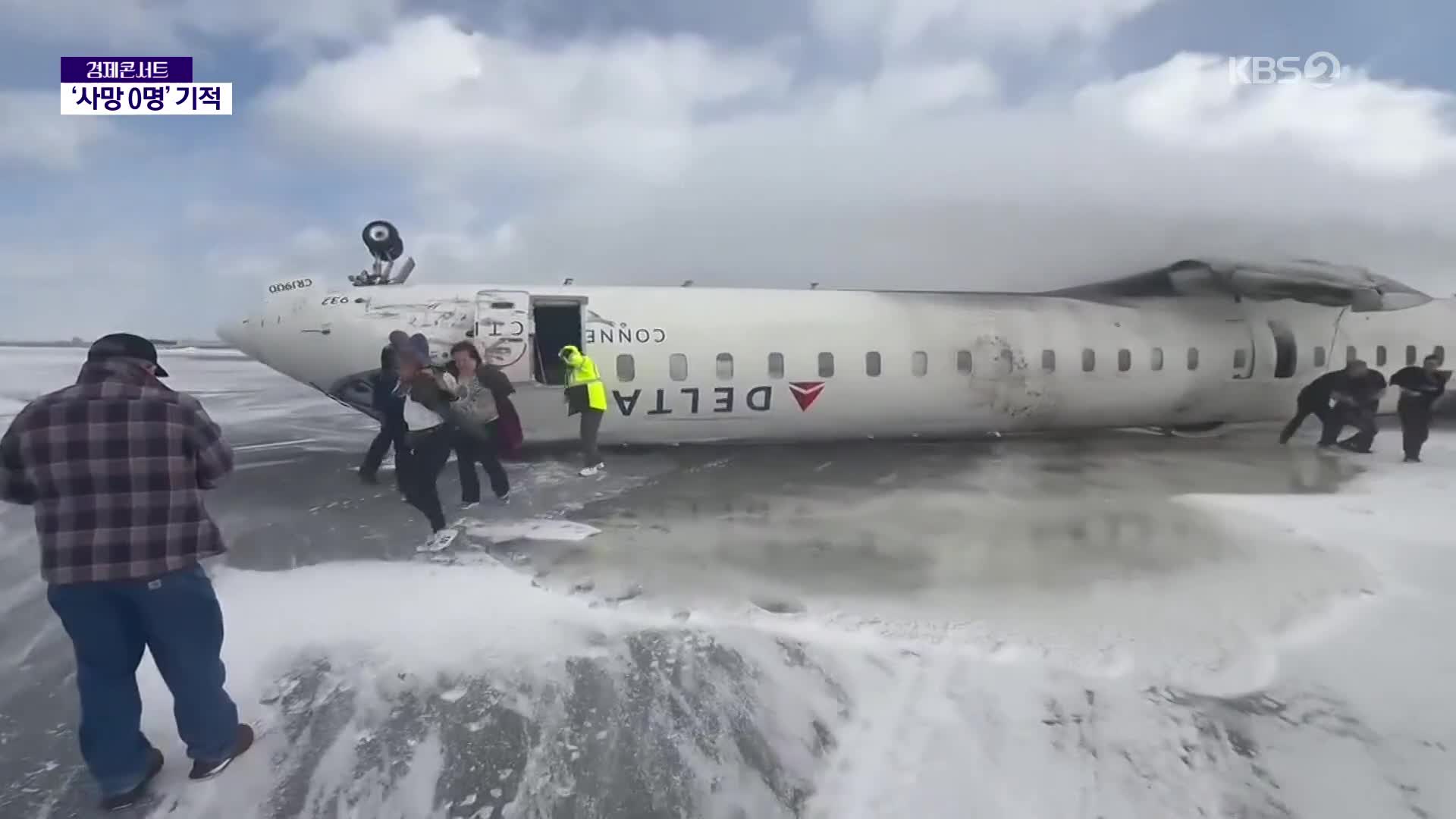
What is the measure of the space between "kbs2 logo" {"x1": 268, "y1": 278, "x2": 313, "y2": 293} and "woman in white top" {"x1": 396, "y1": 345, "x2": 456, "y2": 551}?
141 inches

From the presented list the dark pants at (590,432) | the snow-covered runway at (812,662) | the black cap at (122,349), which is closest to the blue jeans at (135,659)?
the snow-covered runway at (812,662)

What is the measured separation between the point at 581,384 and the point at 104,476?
A: 217 inches

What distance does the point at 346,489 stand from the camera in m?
7.29

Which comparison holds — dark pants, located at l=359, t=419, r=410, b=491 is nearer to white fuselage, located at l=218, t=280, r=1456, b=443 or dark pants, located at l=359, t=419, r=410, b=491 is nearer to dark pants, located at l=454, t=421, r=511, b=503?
dark pants, located at l=454, t=421, r=511, b=503

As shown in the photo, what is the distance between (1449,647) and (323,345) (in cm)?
951

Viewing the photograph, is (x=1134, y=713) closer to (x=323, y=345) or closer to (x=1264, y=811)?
(x=1264, y=811)

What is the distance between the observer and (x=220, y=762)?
116 inches

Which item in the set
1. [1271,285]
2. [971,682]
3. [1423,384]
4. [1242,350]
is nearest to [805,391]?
[971,682]

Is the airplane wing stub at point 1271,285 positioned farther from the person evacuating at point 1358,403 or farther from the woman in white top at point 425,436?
the woman in white top at point 425,436

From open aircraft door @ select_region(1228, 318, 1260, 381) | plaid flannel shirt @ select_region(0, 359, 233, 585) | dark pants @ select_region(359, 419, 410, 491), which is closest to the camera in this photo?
plaid flannel shirt @ select_region(0, 359, 233, 585)

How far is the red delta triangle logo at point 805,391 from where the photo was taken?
353 inches

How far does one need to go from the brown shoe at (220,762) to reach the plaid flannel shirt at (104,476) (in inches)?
34.4

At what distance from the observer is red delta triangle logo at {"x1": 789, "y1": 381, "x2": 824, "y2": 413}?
896cm

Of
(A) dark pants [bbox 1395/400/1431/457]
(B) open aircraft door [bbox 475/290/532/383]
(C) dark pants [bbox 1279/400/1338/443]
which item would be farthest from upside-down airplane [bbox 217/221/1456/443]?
(A) dark pants [bbox 1395/400/1431/457]
